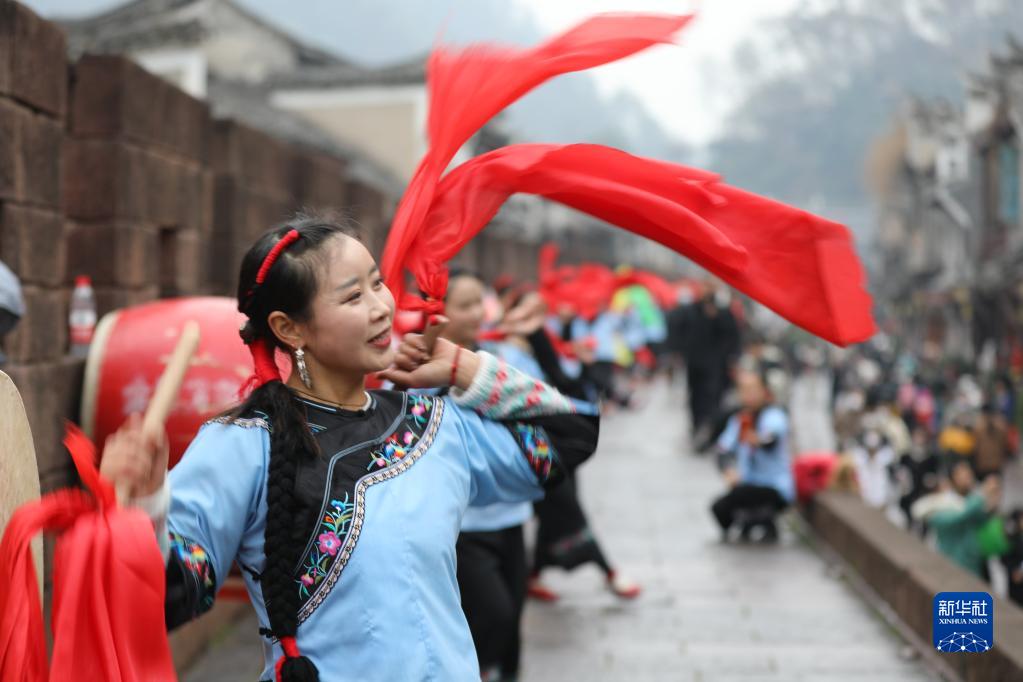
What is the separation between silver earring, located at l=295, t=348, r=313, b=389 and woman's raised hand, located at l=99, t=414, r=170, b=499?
1.72 ft

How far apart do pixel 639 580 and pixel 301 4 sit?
58408 millimetres

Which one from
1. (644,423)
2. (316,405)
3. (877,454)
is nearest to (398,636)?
(316,405)

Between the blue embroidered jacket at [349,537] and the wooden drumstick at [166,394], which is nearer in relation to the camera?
the wooden drumstick at [166,394]

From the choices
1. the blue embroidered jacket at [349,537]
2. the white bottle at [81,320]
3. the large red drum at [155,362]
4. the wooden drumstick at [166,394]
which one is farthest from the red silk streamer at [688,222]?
the white bottle at [81,320]

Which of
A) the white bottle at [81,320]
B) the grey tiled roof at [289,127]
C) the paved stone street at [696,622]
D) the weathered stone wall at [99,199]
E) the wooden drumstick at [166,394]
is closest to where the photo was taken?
the wooden drumstick at [166,394]

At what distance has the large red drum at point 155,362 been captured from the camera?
4.86 meters

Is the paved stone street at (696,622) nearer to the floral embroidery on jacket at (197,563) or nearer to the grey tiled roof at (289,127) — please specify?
the floral embroidery on jacket at (197,563)

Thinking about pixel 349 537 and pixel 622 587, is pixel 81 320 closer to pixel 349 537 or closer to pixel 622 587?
pixel 349 537

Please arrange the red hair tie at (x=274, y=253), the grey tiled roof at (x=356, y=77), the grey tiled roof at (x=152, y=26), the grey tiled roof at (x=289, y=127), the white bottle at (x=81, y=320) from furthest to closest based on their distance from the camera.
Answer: the grey tiled roof at (x=356, y=77), the grey tiled roof at (x=289, y=127), the grey tiled roof at (x=152, y=26), the white bottle at (x=81, y=320), the red hair tie at (x=274, y=253)

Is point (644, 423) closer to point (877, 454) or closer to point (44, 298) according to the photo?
point (877, 454)

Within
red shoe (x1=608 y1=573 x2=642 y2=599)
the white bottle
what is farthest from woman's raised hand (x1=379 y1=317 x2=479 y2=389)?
red shoe (x1=608 y1=573 x2=642 y2=599)

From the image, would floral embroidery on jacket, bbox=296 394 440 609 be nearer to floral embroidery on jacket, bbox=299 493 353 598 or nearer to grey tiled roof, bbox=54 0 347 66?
floral embroidery on jacket, bbox=299 493 353 598

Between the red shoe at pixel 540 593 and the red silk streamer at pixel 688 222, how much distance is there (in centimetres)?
511

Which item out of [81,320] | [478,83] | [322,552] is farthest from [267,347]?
[81,320]
